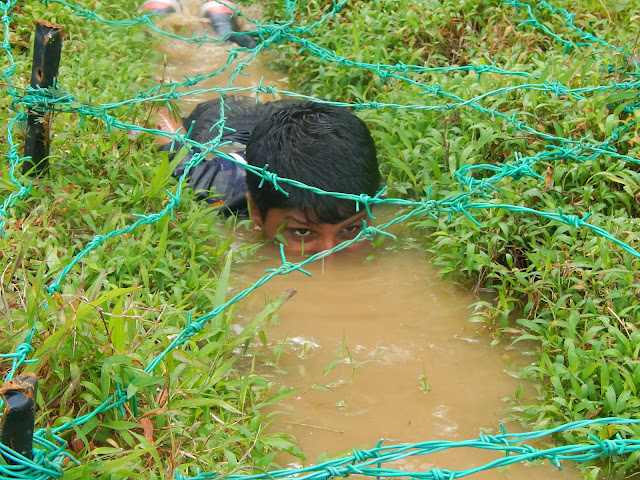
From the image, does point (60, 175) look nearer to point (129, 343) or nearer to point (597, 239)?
point (129, 343)

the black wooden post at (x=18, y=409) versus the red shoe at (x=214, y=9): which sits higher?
the black wooden post at (x=18, y=409)

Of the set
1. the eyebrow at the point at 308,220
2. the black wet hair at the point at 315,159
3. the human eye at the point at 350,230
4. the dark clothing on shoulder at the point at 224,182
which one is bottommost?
the dark clothing on shoulder at the point at 224,182

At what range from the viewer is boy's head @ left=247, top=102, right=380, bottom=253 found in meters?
3.04

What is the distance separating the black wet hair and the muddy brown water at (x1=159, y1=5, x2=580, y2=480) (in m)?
0.26

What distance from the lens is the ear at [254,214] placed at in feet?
10.8

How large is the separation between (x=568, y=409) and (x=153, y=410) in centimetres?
119

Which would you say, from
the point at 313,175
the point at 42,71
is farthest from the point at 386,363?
the point at 42,71

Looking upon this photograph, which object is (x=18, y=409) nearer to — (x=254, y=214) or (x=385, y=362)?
(x=385, y=362)

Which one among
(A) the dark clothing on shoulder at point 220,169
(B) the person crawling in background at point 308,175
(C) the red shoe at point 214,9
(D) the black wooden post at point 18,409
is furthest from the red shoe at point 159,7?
(D) the black wooden post at point 18,409

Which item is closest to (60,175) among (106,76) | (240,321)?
(240,321)

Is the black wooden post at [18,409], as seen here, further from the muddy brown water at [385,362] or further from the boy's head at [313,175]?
the boy's head at [313,175]

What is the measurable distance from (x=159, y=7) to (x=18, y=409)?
4353 millimetres

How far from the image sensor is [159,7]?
523 centimetres

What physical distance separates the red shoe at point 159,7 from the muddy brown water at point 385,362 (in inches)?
105
